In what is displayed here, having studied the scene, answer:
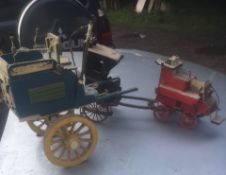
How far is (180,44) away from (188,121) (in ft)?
15.9

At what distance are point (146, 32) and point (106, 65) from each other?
5.27m

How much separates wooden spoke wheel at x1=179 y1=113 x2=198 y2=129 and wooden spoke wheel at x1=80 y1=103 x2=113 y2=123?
29 centimetres

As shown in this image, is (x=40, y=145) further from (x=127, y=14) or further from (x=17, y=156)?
(x=127, y=14)

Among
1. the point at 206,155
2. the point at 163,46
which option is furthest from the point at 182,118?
the point at 163,46

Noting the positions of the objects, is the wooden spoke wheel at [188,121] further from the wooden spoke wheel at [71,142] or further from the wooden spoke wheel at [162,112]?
the wooden spoke wheel at [71,142]

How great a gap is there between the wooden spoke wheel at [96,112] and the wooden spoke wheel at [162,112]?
187 millimetres

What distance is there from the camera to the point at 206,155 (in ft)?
4.55

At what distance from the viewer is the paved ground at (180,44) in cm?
575

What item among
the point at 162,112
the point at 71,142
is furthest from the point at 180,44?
the point at 71,142

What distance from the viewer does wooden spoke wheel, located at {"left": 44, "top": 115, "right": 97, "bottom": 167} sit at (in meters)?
1.32

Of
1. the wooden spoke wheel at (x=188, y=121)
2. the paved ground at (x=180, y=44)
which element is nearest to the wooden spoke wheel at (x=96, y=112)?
the wooden spoke wheel at (x=188, y=121)

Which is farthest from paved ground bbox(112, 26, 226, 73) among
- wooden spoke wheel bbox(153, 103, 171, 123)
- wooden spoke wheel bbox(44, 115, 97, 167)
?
wooden spoke wheel bbox(44, 115, 97, 167)

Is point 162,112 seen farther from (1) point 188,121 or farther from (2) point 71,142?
(2) point 71,142

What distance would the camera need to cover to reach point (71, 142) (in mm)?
1359
